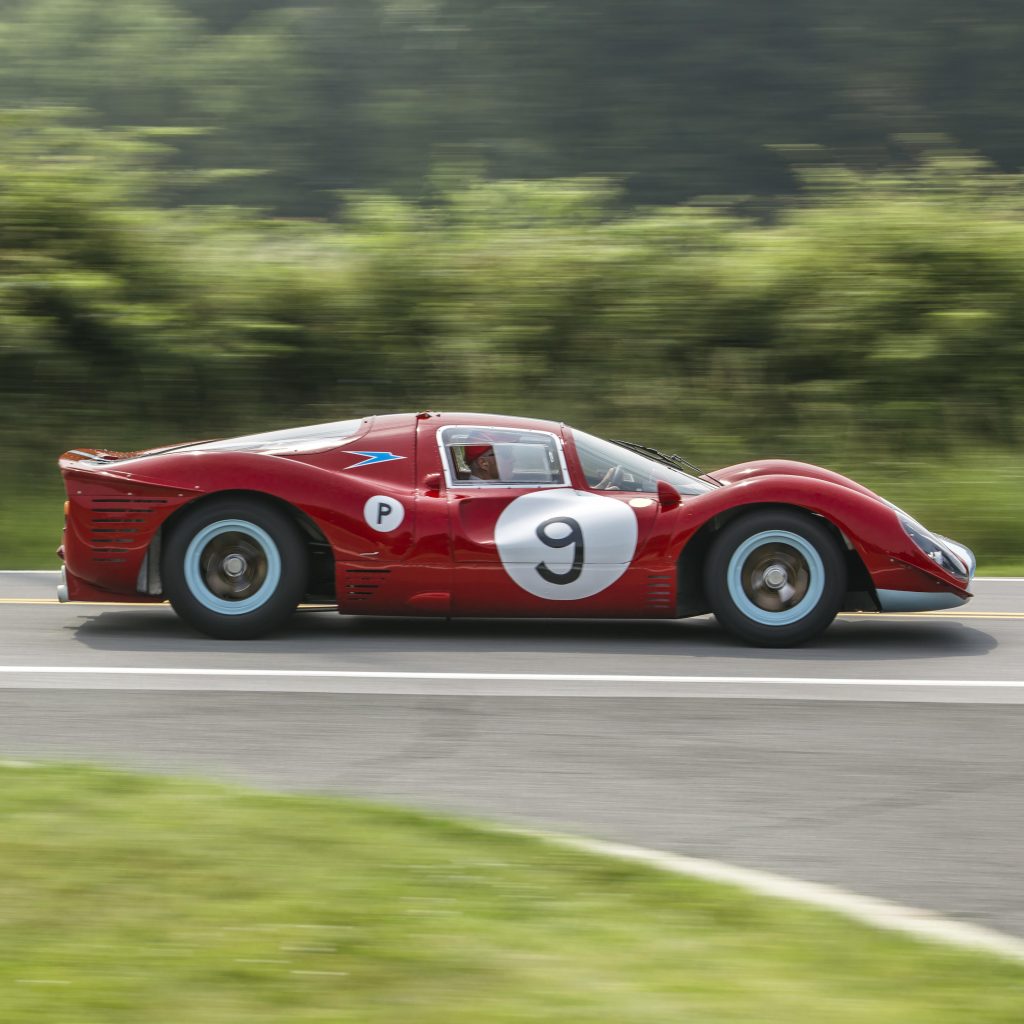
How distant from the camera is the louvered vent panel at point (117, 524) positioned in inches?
298

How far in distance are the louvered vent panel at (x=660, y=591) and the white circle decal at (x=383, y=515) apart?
4.37ft

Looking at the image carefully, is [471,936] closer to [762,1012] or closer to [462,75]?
[762,1012]

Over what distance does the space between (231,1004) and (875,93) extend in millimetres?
29987

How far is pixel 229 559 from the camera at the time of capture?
7.65 m

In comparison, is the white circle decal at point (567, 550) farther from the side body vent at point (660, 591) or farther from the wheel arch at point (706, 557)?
the wheel arch at point (706, 557)

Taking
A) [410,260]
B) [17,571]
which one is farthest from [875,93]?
[17,571]

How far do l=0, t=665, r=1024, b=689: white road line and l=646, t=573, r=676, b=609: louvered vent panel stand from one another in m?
0.68

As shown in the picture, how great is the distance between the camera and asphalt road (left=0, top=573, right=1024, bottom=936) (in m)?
4.57

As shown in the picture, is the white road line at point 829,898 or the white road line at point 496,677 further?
the white road line at point 496,677

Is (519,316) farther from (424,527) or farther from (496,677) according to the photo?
(496,677)

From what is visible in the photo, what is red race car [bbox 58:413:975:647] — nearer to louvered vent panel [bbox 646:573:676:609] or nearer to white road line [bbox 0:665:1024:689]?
louvered vent panel [bbox 646:573:676:609]

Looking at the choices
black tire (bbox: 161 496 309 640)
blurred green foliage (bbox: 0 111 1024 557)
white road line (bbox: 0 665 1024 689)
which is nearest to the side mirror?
white road line (bbox: 0 665 1024 689)

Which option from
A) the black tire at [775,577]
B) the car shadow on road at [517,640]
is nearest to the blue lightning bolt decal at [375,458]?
the car shadow on road at [517,640]

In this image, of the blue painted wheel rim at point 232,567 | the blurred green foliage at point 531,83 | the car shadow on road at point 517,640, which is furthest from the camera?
the blurred green foliage at point 531,83
